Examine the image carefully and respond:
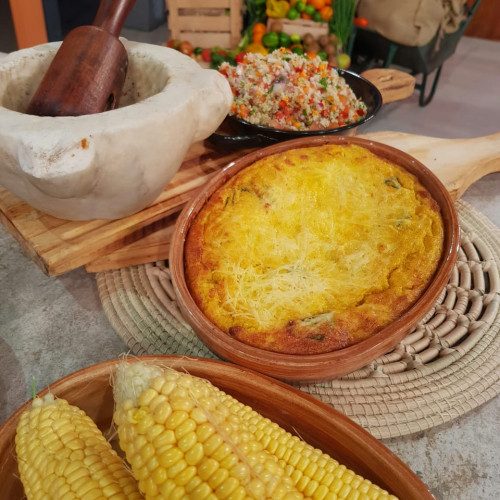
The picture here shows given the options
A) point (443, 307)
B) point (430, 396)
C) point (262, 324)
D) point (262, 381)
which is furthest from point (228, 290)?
point (443, 307)

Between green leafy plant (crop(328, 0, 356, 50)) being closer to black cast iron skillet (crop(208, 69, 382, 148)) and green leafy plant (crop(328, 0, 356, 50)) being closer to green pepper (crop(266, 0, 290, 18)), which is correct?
green pepper (crop(266, 0, 290, 18))

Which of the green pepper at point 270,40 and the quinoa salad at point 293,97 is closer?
the quinoa salad at point 293,97

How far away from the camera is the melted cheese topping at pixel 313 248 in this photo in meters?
0.85

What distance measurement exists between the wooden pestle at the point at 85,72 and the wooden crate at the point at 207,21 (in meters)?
1.55

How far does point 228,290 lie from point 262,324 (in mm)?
100

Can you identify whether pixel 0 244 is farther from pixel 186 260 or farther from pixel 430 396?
pixel 430 396

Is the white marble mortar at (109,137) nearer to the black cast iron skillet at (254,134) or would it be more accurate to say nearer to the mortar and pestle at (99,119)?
the mortar and pestle at (99,119)

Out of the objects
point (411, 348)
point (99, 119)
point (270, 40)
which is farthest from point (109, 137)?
point (270, 40)

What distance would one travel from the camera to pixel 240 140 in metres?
1.31

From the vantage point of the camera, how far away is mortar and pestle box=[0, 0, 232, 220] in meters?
0.83

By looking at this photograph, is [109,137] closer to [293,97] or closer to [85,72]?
[85,72]

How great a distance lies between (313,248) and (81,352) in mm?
555

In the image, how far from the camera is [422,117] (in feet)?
10.00

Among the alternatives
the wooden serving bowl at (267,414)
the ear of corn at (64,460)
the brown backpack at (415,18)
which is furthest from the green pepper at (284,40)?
the ear of corn at (64,460)
